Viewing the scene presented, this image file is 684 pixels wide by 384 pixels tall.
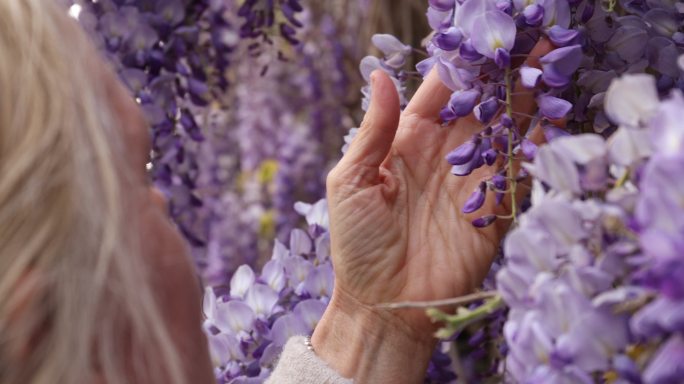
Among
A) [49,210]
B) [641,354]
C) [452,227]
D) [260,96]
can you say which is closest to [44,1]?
[49,210]

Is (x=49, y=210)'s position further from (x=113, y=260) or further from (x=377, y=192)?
(x=377, y=192)

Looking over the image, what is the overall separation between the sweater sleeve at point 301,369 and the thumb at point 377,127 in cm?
27

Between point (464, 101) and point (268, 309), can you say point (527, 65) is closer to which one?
point (464, 101)

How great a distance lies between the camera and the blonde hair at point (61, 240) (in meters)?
0.77

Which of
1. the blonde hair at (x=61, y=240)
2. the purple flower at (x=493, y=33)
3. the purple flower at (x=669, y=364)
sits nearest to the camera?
the purple flower at (x=669, y=364)

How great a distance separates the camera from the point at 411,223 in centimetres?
139

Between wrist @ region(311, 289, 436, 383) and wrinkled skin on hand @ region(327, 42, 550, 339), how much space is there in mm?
11

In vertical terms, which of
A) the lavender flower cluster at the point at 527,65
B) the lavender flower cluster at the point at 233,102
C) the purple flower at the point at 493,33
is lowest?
the lavender flower cluster at the point at 233,102

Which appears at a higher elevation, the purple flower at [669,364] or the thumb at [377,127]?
the purple flower at [669,364]

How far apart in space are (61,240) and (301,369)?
652 millimetres

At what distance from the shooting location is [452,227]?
4.50ft

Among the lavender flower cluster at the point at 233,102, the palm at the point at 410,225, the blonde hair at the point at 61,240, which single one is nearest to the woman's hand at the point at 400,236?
the palm at the point at 410,225

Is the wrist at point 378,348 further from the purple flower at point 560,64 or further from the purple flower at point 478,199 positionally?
the purple flower at point 560,64

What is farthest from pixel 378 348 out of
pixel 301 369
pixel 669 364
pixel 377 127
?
pixel 669 364
